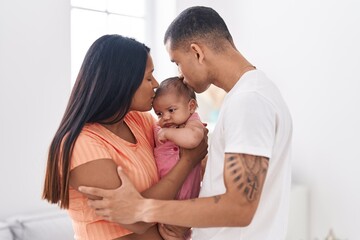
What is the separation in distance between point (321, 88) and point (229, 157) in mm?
1776

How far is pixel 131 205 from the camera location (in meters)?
1.21

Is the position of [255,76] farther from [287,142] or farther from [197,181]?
[197,181]

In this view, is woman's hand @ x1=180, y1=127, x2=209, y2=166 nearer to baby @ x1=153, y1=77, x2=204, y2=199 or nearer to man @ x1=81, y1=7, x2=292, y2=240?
baby @ x1=153, y1=77, x2=204, y2=199

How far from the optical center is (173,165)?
56.5 inches

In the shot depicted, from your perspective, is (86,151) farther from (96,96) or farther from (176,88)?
(176,88)

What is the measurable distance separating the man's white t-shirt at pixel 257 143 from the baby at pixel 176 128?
148mm

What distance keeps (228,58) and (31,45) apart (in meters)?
1.32

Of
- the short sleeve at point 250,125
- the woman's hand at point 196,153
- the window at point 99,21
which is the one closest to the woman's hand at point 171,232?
the woman's hand at point 196,153

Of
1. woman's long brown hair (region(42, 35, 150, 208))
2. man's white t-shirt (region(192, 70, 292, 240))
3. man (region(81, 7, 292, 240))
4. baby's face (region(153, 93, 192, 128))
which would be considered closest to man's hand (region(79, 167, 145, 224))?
man (region(81, 7, 292, 240))

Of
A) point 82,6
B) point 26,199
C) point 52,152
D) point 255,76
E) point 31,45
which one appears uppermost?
point 82,6

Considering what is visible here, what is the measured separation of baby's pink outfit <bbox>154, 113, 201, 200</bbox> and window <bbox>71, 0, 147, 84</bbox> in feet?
4.50

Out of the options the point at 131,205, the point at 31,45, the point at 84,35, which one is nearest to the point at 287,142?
the point at 131,205

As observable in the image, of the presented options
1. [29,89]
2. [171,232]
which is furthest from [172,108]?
[29,89]

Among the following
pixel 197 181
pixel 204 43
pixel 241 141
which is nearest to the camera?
pixel 241 141
